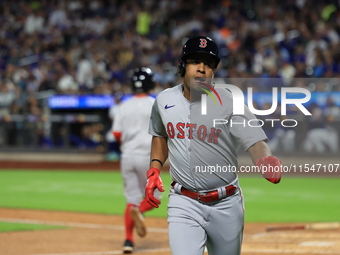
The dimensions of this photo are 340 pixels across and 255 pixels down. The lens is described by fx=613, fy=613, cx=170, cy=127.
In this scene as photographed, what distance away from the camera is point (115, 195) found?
1299cm

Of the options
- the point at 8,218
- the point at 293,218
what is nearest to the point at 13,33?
the point at 8,218

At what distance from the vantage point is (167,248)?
7492 millimetres

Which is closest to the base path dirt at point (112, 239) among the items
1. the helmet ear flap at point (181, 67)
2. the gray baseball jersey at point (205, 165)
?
the gray baseball jersey at point (205, 165)

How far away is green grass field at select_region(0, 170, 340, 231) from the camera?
35.3 ft

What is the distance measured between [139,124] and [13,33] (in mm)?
19258

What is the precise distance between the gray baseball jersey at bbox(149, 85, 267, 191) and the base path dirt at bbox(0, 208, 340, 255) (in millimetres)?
3179

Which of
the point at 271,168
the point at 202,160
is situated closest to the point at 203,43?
the point at 202,160

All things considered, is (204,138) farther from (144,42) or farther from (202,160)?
(144,42)

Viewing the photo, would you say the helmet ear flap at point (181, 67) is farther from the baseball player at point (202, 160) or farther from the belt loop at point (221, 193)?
the belt loop at point (221, 193)

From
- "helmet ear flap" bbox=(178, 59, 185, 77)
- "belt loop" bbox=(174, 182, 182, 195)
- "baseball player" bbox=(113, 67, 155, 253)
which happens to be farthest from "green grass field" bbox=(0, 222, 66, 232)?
"helmet ear flap" bbox=(178, 59, 185, 77)

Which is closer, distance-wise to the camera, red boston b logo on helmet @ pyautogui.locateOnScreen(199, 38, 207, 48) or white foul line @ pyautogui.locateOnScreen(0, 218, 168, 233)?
red boston b logo on helmet @ pyautogui.locateOnScreen(199, 38, 207, 48)

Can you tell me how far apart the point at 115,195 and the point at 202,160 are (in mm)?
9021

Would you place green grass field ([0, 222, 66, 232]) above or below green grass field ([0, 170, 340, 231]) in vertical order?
above

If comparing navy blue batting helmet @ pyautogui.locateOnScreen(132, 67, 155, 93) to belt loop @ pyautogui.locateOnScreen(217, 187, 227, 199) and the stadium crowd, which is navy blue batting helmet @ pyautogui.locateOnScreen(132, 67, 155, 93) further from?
the stadium crowd
